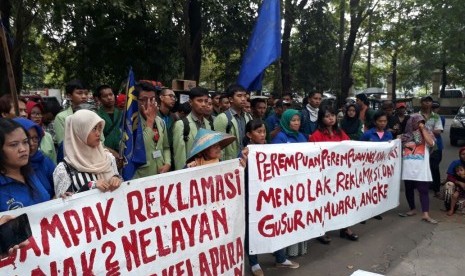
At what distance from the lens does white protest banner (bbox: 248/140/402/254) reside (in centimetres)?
395

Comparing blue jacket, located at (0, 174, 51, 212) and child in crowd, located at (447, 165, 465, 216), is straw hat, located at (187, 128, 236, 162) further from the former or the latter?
child in crowd, located at (447, 165, 465, 216)

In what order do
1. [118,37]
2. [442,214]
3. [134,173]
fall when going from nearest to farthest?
[134,173] < [442,214] < [118,37]

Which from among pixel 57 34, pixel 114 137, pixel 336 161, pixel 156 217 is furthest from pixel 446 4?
pixel 57 34

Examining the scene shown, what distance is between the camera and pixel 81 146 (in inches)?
110

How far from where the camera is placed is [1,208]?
2381mm

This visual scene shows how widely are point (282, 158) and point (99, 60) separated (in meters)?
11.7

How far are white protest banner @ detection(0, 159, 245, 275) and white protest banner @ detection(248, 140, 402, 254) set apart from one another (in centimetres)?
34

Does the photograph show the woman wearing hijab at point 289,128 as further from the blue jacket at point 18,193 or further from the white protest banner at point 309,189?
the blue jacket at point 18,193

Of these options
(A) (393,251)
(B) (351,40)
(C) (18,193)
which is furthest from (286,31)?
(C) (18,193)

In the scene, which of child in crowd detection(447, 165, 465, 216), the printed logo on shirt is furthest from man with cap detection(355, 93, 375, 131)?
the printed logo on shirt

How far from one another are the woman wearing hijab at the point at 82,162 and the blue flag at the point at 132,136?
0.48m

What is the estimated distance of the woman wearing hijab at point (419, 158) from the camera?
Result: 5.84 metres

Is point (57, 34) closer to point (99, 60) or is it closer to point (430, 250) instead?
point (99, 60)

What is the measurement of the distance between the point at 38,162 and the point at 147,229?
2.80 feet
